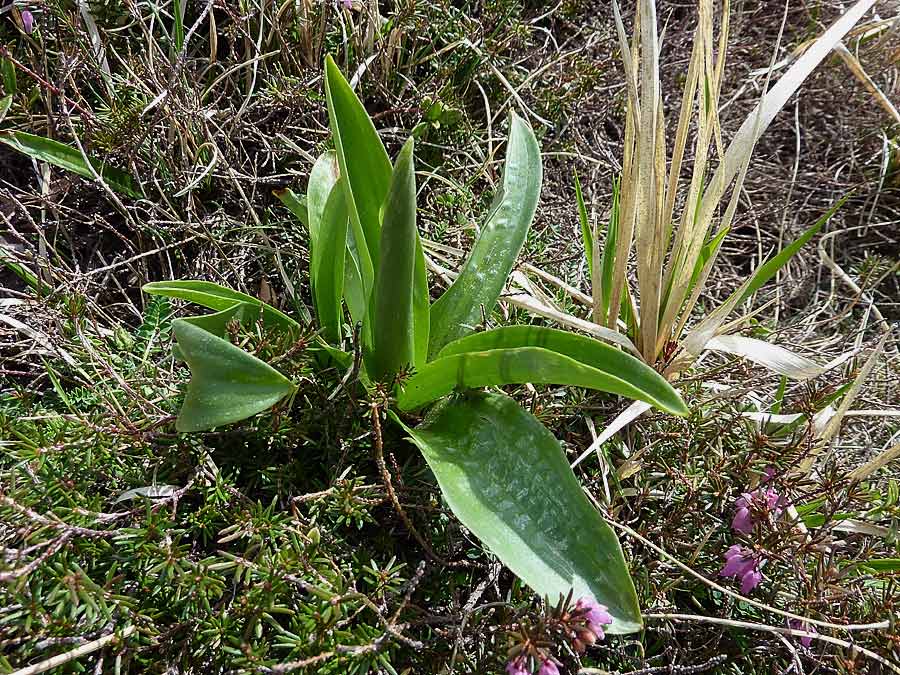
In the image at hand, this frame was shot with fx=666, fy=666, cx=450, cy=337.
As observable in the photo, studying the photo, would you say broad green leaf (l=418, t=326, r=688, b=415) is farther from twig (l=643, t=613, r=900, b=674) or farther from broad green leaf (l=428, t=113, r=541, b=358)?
twig (l=643, t=613, r=900, b=674)

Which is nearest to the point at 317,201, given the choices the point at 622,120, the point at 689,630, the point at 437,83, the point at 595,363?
the point at 595,363

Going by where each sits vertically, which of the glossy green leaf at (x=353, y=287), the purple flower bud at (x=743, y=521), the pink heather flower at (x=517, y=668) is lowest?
the purple flower bud at (x=743, y=521)

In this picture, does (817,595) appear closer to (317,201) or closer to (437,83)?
(317,201)

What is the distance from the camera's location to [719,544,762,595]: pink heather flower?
39.4 inches

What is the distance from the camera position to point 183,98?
1469 millimetres

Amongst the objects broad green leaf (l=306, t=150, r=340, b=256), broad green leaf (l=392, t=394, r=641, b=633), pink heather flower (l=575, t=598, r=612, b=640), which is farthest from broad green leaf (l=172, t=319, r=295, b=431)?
pink heather flower (l=575, t=598, r=612, b=640)

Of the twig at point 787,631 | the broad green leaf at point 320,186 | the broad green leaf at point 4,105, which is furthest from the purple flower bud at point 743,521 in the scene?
the broad green leaf at point 4,105

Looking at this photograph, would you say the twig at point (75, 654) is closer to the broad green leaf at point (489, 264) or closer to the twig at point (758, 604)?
the broad green leaf at point (489, 264)

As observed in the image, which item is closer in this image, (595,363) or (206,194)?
(595,363)

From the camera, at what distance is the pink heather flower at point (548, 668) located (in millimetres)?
796

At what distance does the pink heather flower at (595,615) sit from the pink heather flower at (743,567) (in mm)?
295

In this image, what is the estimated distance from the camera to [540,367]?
0.91 meters

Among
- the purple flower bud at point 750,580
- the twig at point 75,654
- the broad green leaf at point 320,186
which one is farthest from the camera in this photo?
the broad green leaf at point 320,186

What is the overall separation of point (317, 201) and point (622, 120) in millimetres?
1154
